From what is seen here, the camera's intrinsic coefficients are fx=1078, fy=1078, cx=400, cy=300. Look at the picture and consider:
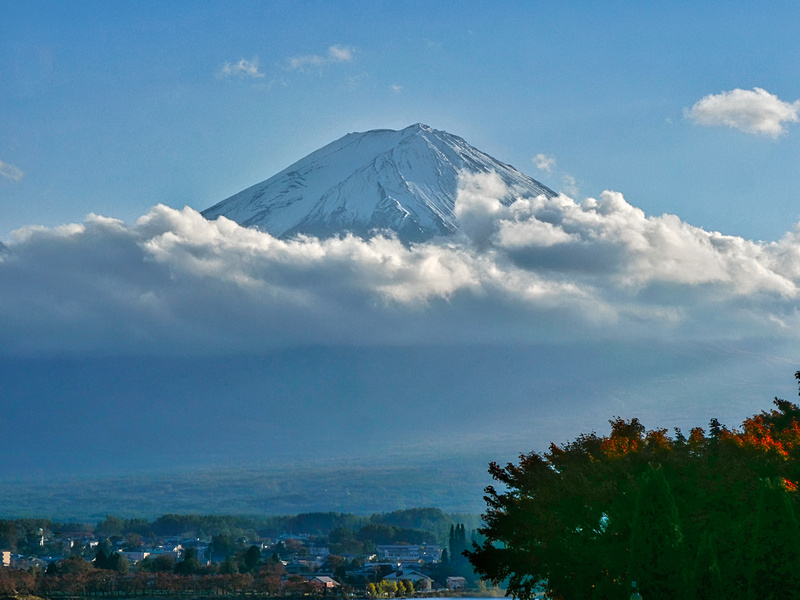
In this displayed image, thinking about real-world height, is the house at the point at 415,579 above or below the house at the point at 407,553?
below

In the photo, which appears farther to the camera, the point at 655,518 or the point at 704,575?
the point at 655,518

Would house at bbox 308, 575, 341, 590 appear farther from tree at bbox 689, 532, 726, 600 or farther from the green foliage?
tree at bbox 689, 532, 726, 600

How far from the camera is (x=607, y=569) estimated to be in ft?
119

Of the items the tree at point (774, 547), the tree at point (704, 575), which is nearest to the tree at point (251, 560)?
the tree at point (704, 575)

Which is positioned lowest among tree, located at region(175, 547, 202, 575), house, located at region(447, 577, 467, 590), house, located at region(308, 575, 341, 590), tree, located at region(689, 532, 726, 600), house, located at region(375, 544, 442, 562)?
house, located at region(447, 577, 467, 590)

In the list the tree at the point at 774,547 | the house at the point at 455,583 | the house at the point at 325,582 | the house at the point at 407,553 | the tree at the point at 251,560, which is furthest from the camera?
the house at the point at 407,553

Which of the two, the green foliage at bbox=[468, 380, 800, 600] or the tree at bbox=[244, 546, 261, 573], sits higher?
the green foliage at bbox=[468, 380, 800, 600]

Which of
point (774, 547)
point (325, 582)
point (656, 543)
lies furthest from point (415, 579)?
point (774, 547)

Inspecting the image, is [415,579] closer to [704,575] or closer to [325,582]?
[325,582]

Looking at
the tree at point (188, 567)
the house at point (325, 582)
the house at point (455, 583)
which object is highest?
the tree at point (188, 567)

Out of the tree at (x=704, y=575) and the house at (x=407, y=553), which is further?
the house at (x=407, y=553)

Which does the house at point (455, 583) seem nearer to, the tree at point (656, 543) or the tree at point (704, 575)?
the tree at point (656, 543)

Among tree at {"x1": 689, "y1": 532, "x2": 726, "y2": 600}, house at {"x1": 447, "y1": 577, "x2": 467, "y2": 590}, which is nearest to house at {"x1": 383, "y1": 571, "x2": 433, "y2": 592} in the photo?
house at {"x1": 447, "y1": 577, "x2": 467, "y2": 590}

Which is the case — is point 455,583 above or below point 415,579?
below
